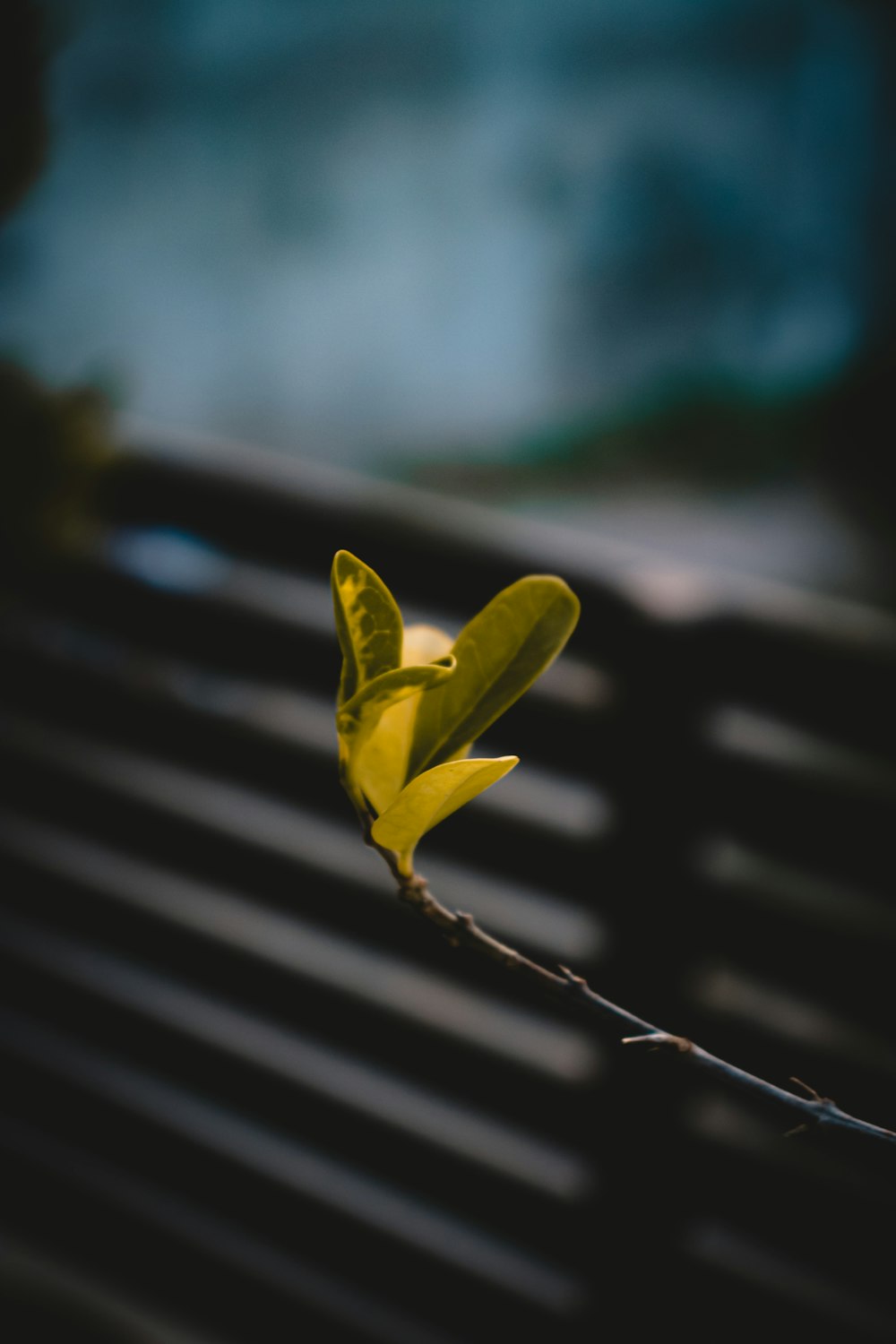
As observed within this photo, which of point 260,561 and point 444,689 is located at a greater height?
point 260,561

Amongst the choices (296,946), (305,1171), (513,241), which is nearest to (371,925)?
(296,946)

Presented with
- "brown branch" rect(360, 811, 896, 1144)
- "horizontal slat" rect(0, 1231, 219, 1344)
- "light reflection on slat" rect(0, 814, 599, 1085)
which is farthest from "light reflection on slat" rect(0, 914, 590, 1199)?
"brown branch" rect(360, 811, 896, 1144)

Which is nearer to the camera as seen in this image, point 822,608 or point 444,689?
point 444,689

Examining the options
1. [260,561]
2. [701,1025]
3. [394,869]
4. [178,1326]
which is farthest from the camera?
[178,1326]

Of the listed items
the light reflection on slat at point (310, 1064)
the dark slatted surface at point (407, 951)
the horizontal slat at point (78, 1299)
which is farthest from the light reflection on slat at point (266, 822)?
the horizontal slat at point (78, 1299)

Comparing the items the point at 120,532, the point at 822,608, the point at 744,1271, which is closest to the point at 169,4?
the point at 120,532

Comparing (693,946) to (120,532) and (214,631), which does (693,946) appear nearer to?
(214,631)

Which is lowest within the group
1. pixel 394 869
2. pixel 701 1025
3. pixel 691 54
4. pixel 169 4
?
pixel 394 869

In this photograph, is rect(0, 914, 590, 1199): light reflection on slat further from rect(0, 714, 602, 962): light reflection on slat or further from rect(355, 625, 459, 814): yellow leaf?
rect(355, 625, 459, 814): yellow leaf
